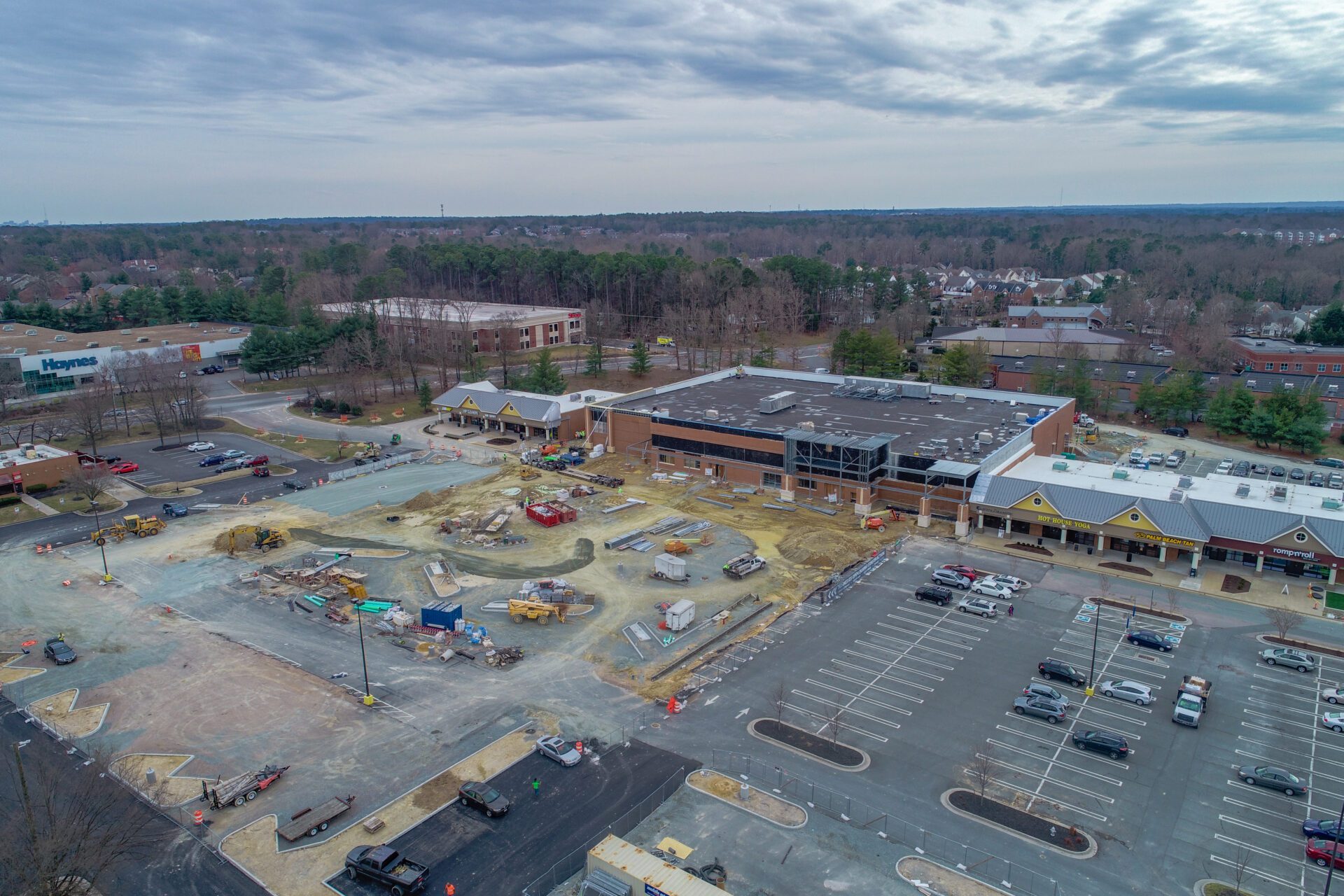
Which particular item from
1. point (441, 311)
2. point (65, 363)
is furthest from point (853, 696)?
point (65, 363)

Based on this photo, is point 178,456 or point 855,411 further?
point 178,456

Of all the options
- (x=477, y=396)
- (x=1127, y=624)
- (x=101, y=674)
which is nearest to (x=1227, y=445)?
(x=1127, y=624)

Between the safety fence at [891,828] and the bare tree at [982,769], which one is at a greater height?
the bare tree at [982,769]

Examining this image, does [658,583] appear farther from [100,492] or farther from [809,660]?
[100,492]

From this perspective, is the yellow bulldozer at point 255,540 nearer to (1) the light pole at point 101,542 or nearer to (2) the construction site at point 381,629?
(2) the construction site at point 381,629

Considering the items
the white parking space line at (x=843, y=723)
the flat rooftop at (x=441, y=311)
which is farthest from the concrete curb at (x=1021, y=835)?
the flat rooftop at (x=441, y=311)

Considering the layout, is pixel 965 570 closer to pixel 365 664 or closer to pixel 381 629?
pixel 381 629
